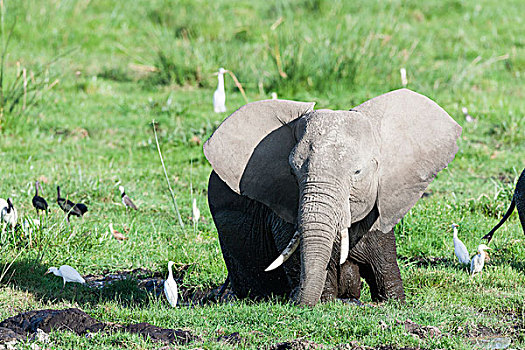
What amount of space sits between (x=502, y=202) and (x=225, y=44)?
639 cm

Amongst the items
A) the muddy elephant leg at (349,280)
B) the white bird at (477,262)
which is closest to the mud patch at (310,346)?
the muddy elephant leg at (349,280)

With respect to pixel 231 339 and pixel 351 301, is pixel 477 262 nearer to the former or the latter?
pixel 351 301

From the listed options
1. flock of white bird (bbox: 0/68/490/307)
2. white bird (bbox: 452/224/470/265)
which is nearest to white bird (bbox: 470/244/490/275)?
flock of white bird (bbox: 0/68/490/307)

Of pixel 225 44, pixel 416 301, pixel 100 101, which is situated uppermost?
pixel 225 44

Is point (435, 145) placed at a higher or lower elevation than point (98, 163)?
higher

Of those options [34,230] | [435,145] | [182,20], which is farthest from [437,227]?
[182,20]

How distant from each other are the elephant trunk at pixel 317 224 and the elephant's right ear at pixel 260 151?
0.54 metres

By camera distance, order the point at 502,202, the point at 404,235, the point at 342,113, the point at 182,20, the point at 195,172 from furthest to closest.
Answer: the point at 182,20, the point at 195,172, the point at 502,202, the point at 404,235, the point at 342,113

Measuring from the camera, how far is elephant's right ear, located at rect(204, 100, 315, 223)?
4926 mm

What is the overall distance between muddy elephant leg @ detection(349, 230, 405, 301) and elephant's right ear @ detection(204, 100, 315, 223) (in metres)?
0.59

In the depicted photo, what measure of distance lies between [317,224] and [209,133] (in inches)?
228

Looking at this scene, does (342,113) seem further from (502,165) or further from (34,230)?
(502,165)

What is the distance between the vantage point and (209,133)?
9.91 m

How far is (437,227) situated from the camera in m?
7.03
